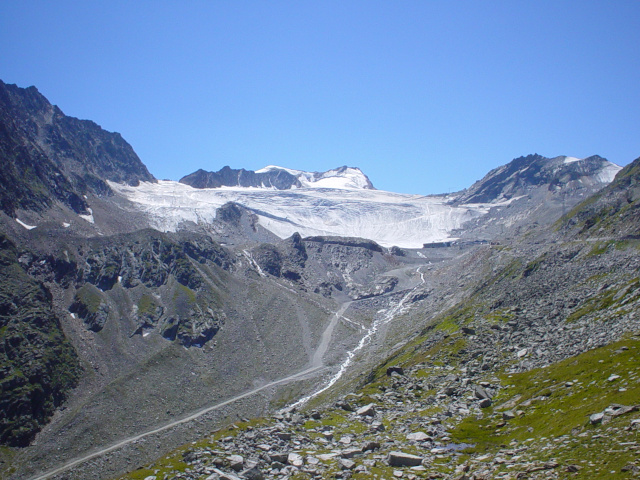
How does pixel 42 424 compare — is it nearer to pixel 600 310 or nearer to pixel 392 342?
pixel 392 342

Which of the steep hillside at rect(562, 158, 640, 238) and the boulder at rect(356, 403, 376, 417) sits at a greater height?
the steep hillside at rect(562, 158, 640, 238)

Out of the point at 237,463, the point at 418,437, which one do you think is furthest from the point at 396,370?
the point at 237,463

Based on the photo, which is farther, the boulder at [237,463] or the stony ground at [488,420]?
the boulder at [237,463]

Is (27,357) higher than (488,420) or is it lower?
higher

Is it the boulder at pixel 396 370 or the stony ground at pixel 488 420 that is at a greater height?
the stony ground at pixel 488 420

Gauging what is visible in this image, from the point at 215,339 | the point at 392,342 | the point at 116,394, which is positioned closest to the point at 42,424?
the point at 116,394

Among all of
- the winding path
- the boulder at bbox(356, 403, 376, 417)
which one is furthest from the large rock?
the winding path

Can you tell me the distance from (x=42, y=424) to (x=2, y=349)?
26.4 metres

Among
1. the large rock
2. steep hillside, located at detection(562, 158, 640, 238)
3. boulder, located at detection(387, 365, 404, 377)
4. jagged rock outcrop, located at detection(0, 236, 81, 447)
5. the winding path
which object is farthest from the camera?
jagged rock outcrop, located at detection(0, 236, 81, 447)

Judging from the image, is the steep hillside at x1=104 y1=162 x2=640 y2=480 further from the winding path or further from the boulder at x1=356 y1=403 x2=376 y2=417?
the winding path

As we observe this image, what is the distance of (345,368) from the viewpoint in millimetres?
144875

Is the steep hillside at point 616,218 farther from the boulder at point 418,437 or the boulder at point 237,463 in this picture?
the boulder at point 237,463

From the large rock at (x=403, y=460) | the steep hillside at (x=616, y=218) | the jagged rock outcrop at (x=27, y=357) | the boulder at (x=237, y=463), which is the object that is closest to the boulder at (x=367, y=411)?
the large rock at (x=403, y=460)

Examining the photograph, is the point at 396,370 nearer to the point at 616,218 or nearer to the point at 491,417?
the point at 491,417
